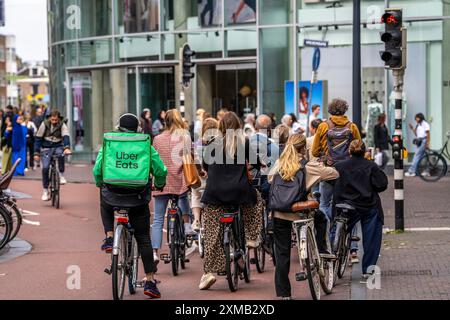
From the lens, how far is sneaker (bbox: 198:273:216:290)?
33.3ft

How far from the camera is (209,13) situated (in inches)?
1230

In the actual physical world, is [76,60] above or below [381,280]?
above

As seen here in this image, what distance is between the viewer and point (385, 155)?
25.9 meters

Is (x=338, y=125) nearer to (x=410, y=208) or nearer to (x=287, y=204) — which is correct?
(x=287, y=204)

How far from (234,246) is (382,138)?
16.2 meters

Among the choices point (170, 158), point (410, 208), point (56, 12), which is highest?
point (56, 12)

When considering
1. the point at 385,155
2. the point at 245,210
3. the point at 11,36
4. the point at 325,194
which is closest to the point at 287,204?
the point at 245,210

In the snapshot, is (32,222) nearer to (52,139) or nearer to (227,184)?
(52,139)

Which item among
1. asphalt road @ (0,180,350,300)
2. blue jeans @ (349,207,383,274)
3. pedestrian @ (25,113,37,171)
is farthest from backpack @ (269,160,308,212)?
pedestrian @ (25,113,37,171)

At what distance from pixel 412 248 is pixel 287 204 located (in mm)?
4103

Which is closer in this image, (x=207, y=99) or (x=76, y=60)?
(x=207, y=99)

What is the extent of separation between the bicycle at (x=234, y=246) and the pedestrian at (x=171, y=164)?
4.34 ft

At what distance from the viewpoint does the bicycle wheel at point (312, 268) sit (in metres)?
9.27

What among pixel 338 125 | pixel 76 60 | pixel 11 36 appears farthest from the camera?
pixel 11 36
